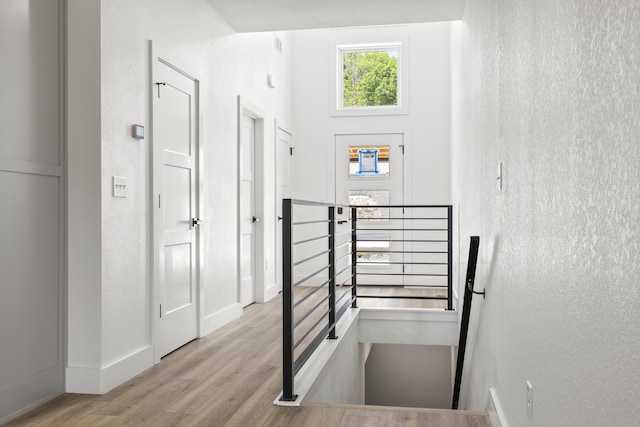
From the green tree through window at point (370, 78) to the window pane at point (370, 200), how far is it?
1158 millimetres

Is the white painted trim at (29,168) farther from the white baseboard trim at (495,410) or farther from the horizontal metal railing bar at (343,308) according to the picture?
the white baseboard trim at (495,410)

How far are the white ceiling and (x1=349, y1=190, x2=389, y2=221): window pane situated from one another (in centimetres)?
265

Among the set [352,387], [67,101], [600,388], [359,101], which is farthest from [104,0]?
[359,101]

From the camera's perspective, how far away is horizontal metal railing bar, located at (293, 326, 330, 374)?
297 centimetres

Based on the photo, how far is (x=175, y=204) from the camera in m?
4.02

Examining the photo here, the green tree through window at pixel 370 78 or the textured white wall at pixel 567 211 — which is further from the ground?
the green tree through window at pixel 370 78

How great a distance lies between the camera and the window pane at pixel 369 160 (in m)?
7.42

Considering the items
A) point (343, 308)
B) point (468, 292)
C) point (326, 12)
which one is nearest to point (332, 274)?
point (343, 308)

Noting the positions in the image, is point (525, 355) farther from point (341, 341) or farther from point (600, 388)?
point (341, 341)

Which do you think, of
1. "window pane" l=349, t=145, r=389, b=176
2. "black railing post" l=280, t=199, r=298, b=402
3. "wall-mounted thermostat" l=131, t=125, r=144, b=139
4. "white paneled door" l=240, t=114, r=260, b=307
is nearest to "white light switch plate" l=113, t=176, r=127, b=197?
"wall-mounted thermostat" l=131, t=125, r=144, b=139

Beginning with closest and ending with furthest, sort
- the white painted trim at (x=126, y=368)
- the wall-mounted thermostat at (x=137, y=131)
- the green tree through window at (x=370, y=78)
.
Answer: the white painted trim at (x=126, y=368)
the wall-mounted thermostat at (x=137, y=131)
the green tree through window at (x=370, y=78)

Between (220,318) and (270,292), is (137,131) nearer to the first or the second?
(220,318)

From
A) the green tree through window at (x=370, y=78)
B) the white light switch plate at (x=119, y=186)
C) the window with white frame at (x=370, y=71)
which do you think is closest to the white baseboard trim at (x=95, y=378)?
the white light switch plate at (x=119, y=186)

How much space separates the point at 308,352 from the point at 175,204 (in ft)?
4.88
